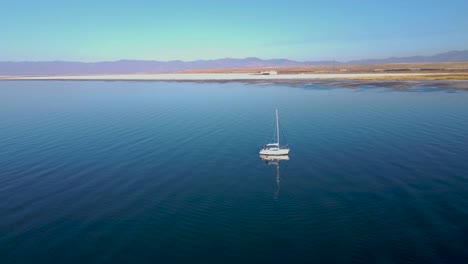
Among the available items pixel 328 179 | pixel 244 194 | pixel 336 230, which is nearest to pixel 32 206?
pixel 244 194

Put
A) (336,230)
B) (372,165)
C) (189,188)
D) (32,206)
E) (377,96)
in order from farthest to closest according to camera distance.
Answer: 1. (377,96)
2. (372,165)
3. (189,188)
4. (32,206)
5. (336,230)

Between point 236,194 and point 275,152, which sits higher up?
point 275,152

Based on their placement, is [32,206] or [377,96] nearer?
[32,206]

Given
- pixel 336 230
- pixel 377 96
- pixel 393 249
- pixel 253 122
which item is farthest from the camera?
pixel 377 96

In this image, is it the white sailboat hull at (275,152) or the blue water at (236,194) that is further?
the white sailboat hull at (275,152)

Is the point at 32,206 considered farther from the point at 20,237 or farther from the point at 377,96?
the point at 377,96

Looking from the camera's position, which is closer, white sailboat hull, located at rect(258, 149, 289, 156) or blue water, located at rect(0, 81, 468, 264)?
blue water, located at rect(0, 81, 468, 264)

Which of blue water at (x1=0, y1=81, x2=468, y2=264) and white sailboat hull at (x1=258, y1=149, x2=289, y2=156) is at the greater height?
white sailboat hull at (x1=258, y1=149, x2=289, y2=156)

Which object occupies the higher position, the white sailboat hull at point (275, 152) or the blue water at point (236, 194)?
the white sailboat hull at point (275, 152)
